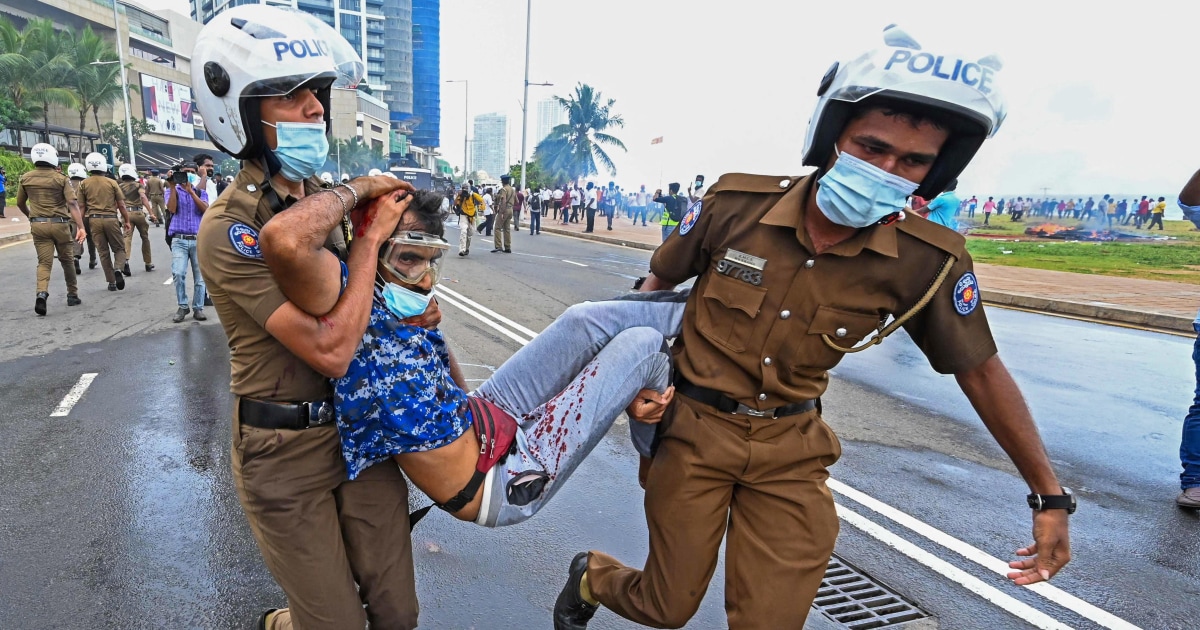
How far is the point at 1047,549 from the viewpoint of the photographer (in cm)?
197

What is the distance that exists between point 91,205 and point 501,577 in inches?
393

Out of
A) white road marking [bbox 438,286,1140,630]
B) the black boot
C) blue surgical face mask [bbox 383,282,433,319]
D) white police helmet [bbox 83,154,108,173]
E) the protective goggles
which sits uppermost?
the protective goggles

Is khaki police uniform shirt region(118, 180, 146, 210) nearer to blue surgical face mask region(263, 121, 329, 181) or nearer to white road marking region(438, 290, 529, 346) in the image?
white road marking region(438, 290, 529, 346)

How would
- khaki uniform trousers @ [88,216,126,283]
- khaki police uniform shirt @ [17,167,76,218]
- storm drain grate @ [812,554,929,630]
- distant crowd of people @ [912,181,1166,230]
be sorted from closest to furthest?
storm drain grate @ [812,554,929,630]
khaki police uniform shirt @ [17,167,76,218]
khaki uniform trousers @ [88,216,126,283]
distant crowd of people @ [912,181,1166,230]

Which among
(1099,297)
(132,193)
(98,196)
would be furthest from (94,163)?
(1099,297)

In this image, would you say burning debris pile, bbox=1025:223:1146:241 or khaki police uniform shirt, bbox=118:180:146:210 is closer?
khaki police uniform shirt, bbox=118:180:146:210

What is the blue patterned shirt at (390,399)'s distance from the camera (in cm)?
185

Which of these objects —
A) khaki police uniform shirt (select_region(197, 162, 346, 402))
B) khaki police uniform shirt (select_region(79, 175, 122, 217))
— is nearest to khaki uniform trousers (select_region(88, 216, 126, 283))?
khaki police uniform shirt (select_region(79, 175, 122, 217))

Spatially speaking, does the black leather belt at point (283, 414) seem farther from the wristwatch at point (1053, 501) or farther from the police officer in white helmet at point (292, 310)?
the wristwatch at point (1053, 501)

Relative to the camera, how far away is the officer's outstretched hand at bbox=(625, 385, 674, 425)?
210 cm

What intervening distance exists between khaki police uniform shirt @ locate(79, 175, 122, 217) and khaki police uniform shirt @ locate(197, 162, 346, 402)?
32.8 feet

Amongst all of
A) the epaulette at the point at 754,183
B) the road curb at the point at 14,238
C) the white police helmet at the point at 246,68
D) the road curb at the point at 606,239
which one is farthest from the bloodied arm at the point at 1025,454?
the road curb at the point at 14,238

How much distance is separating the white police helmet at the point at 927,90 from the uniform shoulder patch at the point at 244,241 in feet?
5.17

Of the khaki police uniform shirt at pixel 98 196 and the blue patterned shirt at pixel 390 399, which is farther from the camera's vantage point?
the khaki police uniform shirt at pixel 98 196
